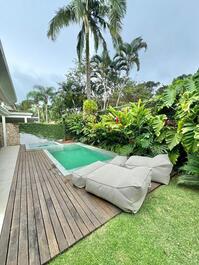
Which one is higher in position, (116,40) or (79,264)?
(116,40)

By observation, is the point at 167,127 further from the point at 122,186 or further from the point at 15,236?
the point at 15,236

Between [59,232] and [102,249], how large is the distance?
2.17 ft

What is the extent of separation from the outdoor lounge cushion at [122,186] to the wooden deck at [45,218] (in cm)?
20

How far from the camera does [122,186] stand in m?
2.67

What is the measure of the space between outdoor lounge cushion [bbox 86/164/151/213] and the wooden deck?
0.64 feet

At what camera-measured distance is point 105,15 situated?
10500mm

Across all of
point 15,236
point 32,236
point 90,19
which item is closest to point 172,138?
point 32,236

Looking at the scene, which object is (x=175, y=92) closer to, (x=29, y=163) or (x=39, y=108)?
(x=29, y=163)

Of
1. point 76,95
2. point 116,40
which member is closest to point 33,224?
point 116,40

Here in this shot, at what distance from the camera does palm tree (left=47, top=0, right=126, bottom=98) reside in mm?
9586

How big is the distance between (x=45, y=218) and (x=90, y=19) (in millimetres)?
12604

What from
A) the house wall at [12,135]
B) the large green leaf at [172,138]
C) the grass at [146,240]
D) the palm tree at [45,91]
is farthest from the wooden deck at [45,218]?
the palm tree at [45,91]

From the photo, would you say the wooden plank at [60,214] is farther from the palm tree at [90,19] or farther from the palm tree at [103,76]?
the palm tree at [103,76]

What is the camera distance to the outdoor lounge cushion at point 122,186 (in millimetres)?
2598
